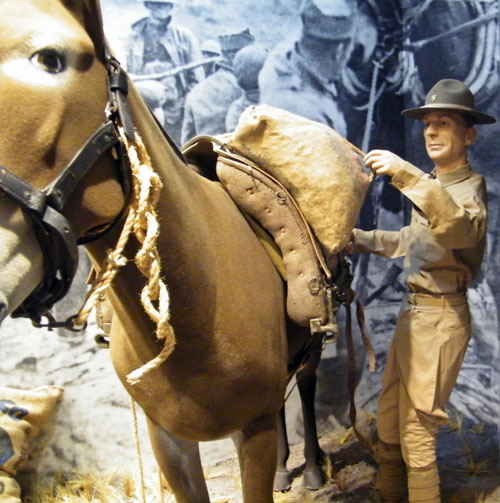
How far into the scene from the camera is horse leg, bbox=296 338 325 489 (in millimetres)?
2721

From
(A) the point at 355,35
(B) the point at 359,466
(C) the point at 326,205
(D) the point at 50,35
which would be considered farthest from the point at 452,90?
(B) the point at 359,466

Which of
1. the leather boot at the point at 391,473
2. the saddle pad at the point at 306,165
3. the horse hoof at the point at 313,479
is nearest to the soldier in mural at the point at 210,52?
the saddle pad at the point at 306,165

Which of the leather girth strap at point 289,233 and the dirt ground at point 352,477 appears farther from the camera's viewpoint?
the dirt ground at point 352,477

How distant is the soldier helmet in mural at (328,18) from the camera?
9.56 feet

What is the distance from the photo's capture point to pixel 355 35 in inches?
120

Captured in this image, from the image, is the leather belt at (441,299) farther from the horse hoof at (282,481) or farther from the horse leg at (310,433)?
the horse hoof at (282,481)

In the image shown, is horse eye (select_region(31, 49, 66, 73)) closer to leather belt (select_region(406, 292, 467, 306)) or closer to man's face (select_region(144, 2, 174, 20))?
leather belt (select_region(406, 292, 467, 306))

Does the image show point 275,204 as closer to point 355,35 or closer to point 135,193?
point 135,193

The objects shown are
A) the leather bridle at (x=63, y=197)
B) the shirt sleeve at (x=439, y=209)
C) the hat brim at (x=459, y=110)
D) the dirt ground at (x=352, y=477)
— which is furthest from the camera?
the dirt ground at (x=352, y=477)

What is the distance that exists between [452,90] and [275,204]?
99cm

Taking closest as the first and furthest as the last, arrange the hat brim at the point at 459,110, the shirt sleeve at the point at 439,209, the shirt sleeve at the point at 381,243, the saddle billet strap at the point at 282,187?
the saddle billet strap at the point at 282,187 < the shirt sleeve at the point at 439,209 < the hat brim at the point at 459,110 < the shirt sleeve at the point at 381,243

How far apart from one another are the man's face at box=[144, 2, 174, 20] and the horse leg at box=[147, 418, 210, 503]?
1.91 m

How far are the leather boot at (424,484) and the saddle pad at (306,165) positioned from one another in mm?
1094

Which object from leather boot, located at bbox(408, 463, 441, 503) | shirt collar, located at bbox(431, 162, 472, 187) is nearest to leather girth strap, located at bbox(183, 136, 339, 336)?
shirt collar, located at bbox(431, 162, 472, 187)
